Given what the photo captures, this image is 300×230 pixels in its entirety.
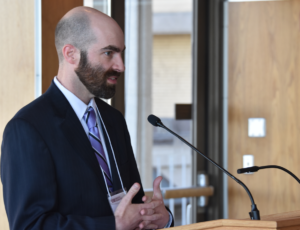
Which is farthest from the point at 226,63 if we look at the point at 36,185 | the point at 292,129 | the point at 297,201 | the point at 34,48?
the point at 36,185

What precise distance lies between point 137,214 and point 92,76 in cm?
58

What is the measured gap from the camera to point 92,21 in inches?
58.7

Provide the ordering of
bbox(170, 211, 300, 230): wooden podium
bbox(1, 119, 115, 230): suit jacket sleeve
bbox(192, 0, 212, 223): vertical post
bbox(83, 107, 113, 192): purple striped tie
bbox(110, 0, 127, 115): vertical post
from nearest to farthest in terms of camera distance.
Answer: bbox(170, 211, 300, 230): wooden podium, bbox(1, 119, 115, 230): suit jacket sleeve, bbox(83, 107, 113, 192): purple striped tie, bbox(110, 0, 127, 115): vertical post, bbox(192, 0, 212, 223): vertical post

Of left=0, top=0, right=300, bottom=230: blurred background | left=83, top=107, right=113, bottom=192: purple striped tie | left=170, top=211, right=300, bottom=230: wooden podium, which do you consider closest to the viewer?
left=170, top=211, right=300, bottom=230: wooden podium

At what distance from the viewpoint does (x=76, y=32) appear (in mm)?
1479

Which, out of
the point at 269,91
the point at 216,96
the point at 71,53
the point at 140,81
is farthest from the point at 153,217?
the point at 269,91

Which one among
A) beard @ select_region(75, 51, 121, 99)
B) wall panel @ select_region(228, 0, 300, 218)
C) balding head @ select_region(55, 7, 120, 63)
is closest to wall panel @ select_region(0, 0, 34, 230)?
balding head @ select_region(55, 7, 120, 63)

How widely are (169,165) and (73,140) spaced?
5.39 feet

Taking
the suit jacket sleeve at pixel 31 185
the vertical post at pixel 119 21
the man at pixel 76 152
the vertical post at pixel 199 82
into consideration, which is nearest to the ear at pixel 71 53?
the man at pixel 76 152

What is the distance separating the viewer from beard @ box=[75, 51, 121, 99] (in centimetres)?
146

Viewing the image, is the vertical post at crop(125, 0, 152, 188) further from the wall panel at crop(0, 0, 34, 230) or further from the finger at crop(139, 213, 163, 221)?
the finger at crop(139, 213, 163, 221)

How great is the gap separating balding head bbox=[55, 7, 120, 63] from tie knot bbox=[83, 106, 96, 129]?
9.5 inches

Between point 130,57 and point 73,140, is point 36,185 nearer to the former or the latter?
point 73,140

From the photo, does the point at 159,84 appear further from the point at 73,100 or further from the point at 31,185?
the point at 31,185
